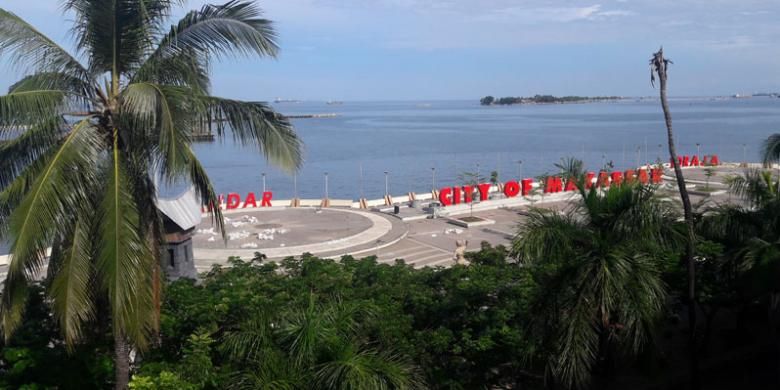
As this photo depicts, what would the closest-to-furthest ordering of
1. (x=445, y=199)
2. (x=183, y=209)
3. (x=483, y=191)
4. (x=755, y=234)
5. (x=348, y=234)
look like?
(x=755, y=234) < (x=183, y=209) < (x=348, y=234) < (x=445, y=199) < (x=483, y=191)

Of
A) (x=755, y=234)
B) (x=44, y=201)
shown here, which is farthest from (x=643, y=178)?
(x=44, y=201)

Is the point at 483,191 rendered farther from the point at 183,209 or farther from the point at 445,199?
the point at 183,209

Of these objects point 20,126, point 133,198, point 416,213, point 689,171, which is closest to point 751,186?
point 133,198

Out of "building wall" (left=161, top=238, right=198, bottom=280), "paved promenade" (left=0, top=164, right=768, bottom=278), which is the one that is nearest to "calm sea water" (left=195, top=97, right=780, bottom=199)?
"paved promenade" (left=0, top=164, right=768, bottom=278)

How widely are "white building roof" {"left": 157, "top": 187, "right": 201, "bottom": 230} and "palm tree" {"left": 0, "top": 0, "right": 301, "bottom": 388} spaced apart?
24.3ft

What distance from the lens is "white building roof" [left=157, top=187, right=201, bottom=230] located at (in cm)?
1743

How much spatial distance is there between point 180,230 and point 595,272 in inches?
486

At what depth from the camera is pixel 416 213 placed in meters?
46.3

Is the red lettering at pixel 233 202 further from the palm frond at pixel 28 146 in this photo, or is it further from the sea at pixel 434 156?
the palm frond at pixel 28 146

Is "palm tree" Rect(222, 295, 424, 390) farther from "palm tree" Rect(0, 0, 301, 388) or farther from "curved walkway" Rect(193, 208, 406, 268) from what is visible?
"curved walkway" Rect(193, 208, 406, 268)

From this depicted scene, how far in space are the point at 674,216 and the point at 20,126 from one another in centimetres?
1032

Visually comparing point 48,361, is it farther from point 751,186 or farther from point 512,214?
point 512,214

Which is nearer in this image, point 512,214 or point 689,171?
point 512,214

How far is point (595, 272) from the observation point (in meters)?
9.30
